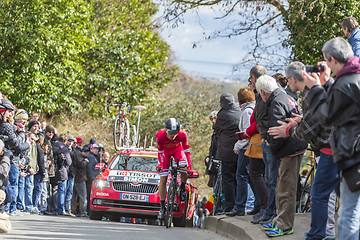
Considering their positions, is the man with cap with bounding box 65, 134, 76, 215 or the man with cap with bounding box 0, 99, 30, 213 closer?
the man with cap with bounding box 0, 99, 30, 213

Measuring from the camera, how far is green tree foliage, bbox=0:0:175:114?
26047 millimetres

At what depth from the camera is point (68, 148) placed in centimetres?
1773

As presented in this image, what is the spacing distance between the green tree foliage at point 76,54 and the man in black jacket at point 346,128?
15884 millimetres

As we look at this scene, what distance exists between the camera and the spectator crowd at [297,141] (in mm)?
5445

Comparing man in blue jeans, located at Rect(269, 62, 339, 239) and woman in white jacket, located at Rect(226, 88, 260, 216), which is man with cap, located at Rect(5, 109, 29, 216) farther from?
man in blue jeans, located at Rect(269, 62, 339, 239)

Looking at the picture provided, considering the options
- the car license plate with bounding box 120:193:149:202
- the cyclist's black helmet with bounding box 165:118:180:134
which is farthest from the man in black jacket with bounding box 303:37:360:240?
the car license plate with bounding box 120:193:149:202

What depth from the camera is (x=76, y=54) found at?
93.1 ft

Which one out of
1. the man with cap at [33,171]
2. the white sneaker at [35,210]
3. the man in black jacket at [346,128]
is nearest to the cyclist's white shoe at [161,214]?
the man with cap at [33,171]

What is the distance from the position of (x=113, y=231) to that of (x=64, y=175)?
632 cm

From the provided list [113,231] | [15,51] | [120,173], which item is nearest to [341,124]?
[113,231]

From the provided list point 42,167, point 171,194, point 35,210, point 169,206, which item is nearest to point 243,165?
point 169,206

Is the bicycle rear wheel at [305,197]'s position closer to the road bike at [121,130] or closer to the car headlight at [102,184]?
the car headlight at [102,184]

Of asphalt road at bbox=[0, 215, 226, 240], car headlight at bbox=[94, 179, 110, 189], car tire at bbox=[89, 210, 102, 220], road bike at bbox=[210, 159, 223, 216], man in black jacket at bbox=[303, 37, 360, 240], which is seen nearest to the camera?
man in black jacket at bbox=[303, 37, 360, 240]

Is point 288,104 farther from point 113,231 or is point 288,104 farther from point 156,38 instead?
point 156,38
